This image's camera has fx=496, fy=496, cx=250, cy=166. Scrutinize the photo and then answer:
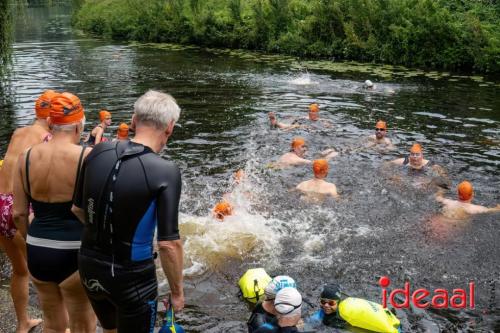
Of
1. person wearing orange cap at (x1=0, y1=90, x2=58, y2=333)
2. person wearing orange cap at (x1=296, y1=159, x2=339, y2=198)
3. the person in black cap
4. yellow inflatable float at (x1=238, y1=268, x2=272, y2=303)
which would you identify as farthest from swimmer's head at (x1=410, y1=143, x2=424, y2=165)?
person wearing orange cap at (x1=0, y1=90, x2=58, y2=333)

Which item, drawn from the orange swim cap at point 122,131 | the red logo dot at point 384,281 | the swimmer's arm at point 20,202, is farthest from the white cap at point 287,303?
the orange swim cap at point 122,131

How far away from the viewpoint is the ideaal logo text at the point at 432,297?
19.7 feet

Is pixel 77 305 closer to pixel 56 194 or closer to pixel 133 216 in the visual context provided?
pixel 56 194

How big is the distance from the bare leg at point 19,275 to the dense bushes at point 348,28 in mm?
23022

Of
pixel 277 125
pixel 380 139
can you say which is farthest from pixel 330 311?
pixel 277 125

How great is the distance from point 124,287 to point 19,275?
2.04 meters

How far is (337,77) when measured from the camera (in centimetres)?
2248

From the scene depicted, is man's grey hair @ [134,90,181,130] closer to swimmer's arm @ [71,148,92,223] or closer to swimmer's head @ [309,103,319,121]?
swimmer's arm @ [71,148,92,223]

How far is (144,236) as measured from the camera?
10.3 feet

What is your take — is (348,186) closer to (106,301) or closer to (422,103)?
(106,301)

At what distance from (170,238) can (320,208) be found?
19.8ft

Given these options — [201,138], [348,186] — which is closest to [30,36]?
[201,138]

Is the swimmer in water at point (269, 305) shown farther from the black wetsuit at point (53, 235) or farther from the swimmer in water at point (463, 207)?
the swimmer in water at point (463, 207)

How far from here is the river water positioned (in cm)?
658
